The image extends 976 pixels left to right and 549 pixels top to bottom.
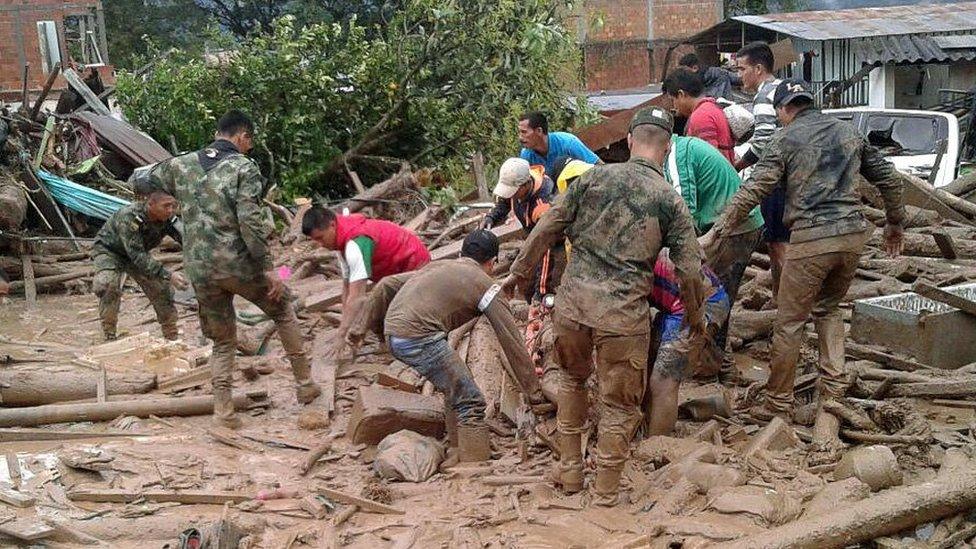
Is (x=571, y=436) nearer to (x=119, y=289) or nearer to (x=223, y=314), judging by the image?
(x=223, y=314)

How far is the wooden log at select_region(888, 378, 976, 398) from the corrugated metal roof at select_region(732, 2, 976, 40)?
1558 centimetres

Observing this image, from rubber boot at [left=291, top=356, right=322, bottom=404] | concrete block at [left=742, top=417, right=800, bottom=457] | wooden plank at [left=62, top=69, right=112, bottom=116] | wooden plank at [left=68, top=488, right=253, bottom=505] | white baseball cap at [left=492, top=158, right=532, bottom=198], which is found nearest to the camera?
wooden plank at [left=68, top=488, right=253, bottom=505]

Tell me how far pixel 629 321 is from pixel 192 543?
2445mm

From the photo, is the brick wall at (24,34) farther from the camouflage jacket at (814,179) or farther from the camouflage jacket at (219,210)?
the camouflage jacket at (814,179)

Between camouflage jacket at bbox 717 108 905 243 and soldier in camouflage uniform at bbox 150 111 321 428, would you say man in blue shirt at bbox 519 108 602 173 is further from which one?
soldier in camouflage uniform at bbox 150 111 321 428

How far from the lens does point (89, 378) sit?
24.5ft

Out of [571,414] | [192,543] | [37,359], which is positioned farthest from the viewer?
[37,359]

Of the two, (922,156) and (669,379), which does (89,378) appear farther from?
(922,156)

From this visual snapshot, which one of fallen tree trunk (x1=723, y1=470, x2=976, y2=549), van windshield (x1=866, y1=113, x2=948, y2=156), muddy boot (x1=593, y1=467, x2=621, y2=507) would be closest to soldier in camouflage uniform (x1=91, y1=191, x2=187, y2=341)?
muddy boot (x1=593, y1=467, x2=621, y2=507)

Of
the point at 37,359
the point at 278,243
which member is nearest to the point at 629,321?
the point at 37,359

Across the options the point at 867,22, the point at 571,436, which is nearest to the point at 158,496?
the point at 571,436

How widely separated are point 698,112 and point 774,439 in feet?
9.64

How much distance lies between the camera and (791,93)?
6230mm

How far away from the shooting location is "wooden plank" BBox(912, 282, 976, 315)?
6.86 meters
